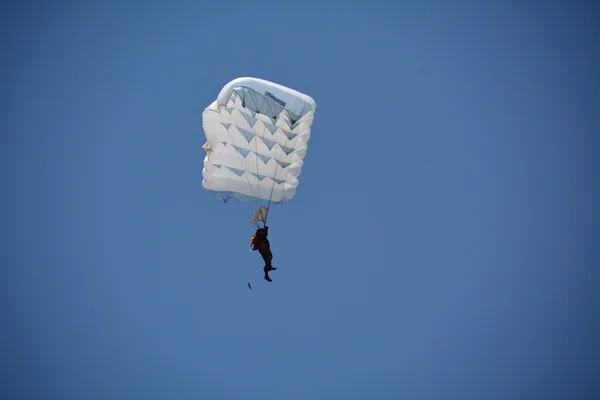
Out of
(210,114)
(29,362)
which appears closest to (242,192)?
(210,114)

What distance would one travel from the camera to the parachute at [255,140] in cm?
2142

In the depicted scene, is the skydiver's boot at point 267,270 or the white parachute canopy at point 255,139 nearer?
the skydiver's boot at point 267,270

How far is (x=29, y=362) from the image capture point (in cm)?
12756

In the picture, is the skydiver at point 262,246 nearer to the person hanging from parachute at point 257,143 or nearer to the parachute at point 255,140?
the person hanging from parachute at point 257,143

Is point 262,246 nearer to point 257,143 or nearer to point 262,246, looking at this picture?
point 262,246

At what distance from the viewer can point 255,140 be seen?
22.0m

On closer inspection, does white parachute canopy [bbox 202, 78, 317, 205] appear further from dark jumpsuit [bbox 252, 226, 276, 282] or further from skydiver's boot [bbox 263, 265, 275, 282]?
skydiver's boot [bbox 263, 265, 275, 282]

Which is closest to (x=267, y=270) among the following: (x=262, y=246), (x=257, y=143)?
(x=262, y=246)

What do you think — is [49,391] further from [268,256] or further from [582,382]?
[268,256]

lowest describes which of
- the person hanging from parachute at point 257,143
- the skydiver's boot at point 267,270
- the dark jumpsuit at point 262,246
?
the skydiver's boot at point 267,270

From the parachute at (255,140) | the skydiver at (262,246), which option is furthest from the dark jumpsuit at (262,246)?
the parachute at (255,140)

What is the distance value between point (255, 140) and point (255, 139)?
3 cm

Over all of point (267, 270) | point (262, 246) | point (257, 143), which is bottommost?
point (267, 270)

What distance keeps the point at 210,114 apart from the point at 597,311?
14059cm
